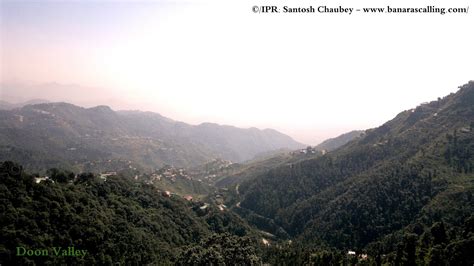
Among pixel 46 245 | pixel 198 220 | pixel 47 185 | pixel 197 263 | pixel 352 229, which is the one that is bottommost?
pixel 352 229

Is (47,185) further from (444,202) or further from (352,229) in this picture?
(444,202)

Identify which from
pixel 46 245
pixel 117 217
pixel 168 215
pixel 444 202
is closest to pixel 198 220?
pixel 168 215

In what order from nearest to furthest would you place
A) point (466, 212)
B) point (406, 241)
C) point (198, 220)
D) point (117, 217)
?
1. point (406, 241)
2. point (117, 217)
3. point (466, 212)
4. point (198, 220)

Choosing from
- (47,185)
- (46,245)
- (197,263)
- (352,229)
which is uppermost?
(47,185)

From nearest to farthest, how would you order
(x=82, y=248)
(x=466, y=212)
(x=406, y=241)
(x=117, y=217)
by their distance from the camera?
(x=82, y=248) < (x=406, y=241) < (x=117, y=217) < (x=466, y=212)

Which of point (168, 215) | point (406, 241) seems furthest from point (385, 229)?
point (168, 215)

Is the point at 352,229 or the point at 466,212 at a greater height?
the point at 466,212

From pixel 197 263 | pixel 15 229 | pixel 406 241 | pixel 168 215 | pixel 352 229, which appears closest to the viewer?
pixel 15 229

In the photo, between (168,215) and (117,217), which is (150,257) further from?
(168,215)

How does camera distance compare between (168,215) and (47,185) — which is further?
(168,215)
